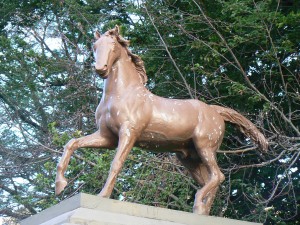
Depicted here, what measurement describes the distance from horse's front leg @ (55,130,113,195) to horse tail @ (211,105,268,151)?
1.32m

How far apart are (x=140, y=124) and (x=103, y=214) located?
3.44 feet

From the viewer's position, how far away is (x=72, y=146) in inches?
219

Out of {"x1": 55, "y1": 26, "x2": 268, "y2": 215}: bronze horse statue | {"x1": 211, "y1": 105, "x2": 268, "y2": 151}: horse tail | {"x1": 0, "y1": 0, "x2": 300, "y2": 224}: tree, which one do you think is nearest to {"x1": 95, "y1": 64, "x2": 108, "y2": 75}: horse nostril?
{"x1": 55, "y1": 26, "x2": 268, "y2": 215}: bronze horse statue

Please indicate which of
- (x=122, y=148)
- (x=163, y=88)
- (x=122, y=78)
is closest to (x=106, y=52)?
(x=122, y=78)

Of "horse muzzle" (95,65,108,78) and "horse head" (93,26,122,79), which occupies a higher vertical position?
"horse head" (93,26,122,79)

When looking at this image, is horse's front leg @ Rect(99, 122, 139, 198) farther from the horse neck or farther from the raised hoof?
the raised hoof

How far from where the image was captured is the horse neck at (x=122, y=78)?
5766 millimetres

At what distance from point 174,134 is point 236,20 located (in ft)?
14.7

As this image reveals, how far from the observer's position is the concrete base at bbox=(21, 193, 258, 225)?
476 cm

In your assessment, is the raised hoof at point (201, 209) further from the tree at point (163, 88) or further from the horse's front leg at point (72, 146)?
the tree at point (163, 88)

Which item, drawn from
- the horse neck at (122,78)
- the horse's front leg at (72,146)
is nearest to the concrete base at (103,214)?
the horse's front leg at (72,146)

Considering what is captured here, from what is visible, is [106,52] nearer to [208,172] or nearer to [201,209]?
[208,172]

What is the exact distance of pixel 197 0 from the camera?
1060 centimetres

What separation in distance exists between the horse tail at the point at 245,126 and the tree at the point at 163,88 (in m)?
2.21
